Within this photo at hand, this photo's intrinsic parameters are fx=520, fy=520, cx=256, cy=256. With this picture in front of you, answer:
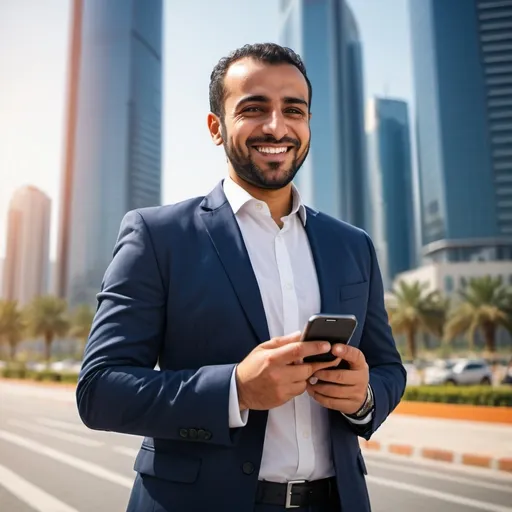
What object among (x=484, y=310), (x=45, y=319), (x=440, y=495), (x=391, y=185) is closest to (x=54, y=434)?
(x=440, y=495)

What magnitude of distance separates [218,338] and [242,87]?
0.65 m

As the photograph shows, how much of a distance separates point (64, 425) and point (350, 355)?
1093 centimetres

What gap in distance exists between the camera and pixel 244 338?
1179 millimetres

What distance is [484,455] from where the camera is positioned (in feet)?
22.0

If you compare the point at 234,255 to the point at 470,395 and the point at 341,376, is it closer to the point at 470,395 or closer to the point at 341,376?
the point at 341,376

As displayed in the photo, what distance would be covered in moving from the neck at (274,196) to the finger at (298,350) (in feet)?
1.91

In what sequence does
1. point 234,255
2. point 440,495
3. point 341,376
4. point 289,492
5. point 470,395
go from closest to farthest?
point 341,376
point 289,492
point 234,255
point 440,495
point 470,395

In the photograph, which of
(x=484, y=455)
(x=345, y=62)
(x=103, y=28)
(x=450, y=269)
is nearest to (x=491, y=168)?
(x=450, y=269)

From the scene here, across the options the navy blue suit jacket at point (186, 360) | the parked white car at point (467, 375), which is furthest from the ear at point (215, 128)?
the parked white car at point (467, 375)

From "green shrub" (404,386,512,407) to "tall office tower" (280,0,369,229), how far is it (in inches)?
3656

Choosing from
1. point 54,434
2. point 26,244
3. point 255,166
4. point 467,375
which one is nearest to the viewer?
point 255,166

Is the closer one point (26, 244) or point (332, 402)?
point (332, 402)

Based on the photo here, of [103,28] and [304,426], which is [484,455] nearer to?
[304,426]

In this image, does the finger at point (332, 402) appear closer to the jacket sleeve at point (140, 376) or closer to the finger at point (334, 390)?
the finger at point (334, 390)
